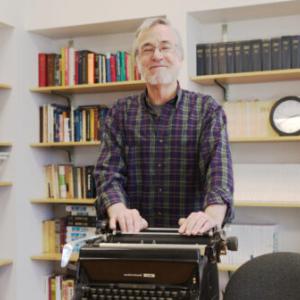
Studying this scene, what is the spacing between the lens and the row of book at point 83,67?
3.82 m

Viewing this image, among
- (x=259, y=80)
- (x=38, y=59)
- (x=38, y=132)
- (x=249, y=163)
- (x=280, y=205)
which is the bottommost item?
(x=280, y=205)

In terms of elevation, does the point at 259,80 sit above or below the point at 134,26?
below

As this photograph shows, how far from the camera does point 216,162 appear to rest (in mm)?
1826

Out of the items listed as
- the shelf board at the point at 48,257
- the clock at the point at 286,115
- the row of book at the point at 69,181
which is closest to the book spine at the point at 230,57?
the clock at the point at 286,115

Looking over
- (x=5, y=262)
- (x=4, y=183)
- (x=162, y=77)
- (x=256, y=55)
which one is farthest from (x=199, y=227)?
(x=5, y=262)

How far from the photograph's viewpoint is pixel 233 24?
151 inches

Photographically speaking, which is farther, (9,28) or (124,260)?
(9,28)

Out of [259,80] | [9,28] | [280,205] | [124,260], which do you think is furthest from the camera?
[9,28]

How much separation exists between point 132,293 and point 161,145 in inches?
29.1

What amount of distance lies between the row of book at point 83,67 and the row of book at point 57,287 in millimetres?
1445

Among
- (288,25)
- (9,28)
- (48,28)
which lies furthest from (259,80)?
(9,28)

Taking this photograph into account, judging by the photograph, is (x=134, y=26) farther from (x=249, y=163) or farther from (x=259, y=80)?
(x=249, y=163)

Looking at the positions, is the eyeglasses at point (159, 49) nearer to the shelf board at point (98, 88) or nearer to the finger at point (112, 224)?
the finger at point (112, 224)

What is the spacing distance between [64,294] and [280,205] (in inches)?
69.1
